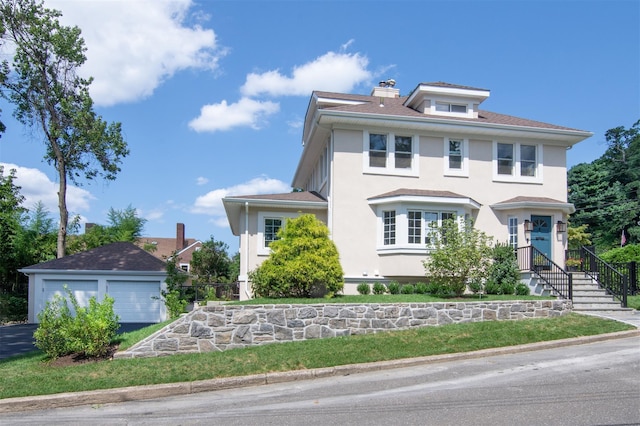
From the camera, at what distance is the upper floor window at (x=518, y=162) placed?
1873 centimetres

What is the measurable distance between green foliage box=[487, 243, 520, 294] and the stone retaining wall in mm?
2895

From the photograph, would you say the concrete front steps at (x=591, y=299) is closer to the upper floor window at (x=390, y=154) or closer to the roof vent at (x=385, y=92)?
the upper floor window at (x=390, y=154)

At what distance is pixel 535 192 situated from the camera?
18.8 m

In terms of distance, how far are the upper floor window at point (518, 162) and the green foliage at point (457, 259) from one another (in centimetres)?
511

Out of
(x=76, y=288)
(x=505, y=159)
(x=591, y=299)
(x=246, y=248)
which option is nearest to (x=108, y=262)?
(x=76, y=288)

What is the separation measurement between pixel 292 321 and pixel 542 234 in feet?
35.3

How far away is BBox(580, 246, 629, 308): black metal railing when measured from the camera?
15277mm

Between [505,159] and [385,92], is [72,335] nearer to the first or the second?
[505,159]

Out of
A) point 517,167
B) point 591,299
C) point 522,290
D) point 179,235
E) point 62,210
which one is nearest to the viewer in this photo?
point 591,299

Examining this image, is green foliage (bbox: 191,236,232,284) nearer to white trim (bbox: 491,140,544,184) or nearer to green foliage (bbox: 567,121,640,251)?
white trim (bbox: 491,140,544,184)

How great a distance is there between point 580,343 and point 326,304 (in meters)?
5.66

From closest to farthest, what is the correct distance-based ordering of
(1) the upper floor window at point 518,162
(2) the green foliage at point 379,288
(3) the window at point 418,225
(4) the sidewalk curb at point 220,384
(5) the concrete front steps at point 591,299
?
(4) the sidewalk curb at point 220,384
(5) the concrete front steps at point 591,299
(2) the green foliage at point 379,288
(3) the window at point 418,225
(1) the upper floor window at point 518,162

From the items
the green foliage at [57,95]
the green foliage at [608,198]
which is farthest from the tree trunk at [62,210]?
the green foliage at [608,198]

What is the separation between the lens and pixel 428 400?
7.43 m
